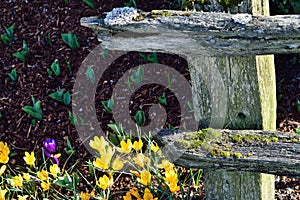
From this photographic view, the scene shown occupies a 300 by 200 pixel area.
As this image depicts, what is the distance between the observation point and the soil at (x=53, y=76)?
2865 millimetres

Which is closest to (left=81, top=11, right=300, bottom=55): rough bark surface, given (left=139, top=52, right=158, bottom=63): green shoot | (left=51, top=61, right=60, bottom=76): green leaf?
(left=139, top=52, right=158, bottom=63): green shoot

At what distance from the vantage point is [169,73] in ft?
10.0

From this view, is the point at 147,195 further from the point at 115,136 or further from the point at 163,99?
the point at 163,99

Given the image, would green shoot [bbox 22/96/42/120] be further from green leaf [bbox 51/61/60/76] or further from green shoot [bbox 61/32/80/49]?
green shoot [bbox 61/32/80/49]

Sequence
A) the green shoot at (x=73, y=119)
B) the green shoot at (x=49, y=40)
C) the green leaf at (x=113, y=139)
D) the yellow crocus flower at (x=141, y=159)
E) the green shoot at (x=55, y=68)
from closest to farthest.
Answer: the yellow crocus flower at (x=141, y=159)
the green leaf at (x=113, y=139)
the green shoot at (x=73, y=119)
the green shoot at (x=55, y=68)
the green shoot at (x=49, y=40)

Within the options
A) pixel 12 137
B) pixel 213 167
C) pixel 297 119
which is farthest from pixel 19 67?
pixel 213 167

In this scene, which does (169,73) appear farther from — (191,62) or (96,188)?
(191,62)

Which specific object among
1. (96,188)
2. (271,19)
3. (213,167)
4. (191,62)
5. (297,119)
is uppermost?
(271,19)

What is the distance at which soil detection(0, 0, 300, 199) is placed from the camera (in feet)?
9.40

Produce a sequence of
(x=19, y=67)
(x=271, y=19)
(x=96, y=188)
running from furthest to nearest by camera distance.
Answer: (x=19, y=67)
(x=96, y=188)
(x=271, y=19)

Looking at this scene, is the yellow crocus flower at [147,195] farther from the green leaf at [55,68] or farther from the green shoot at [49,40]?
the green shoot at [49,40]

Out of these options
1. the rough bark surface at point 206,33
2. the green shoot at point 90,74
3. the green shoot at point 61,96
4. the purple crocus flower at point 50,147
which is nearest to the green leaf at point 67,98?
the green shoot at point 61,96

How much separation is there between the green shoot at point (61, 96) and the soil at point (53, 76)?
7 cm

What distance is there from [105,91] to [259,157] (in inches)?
60.7
